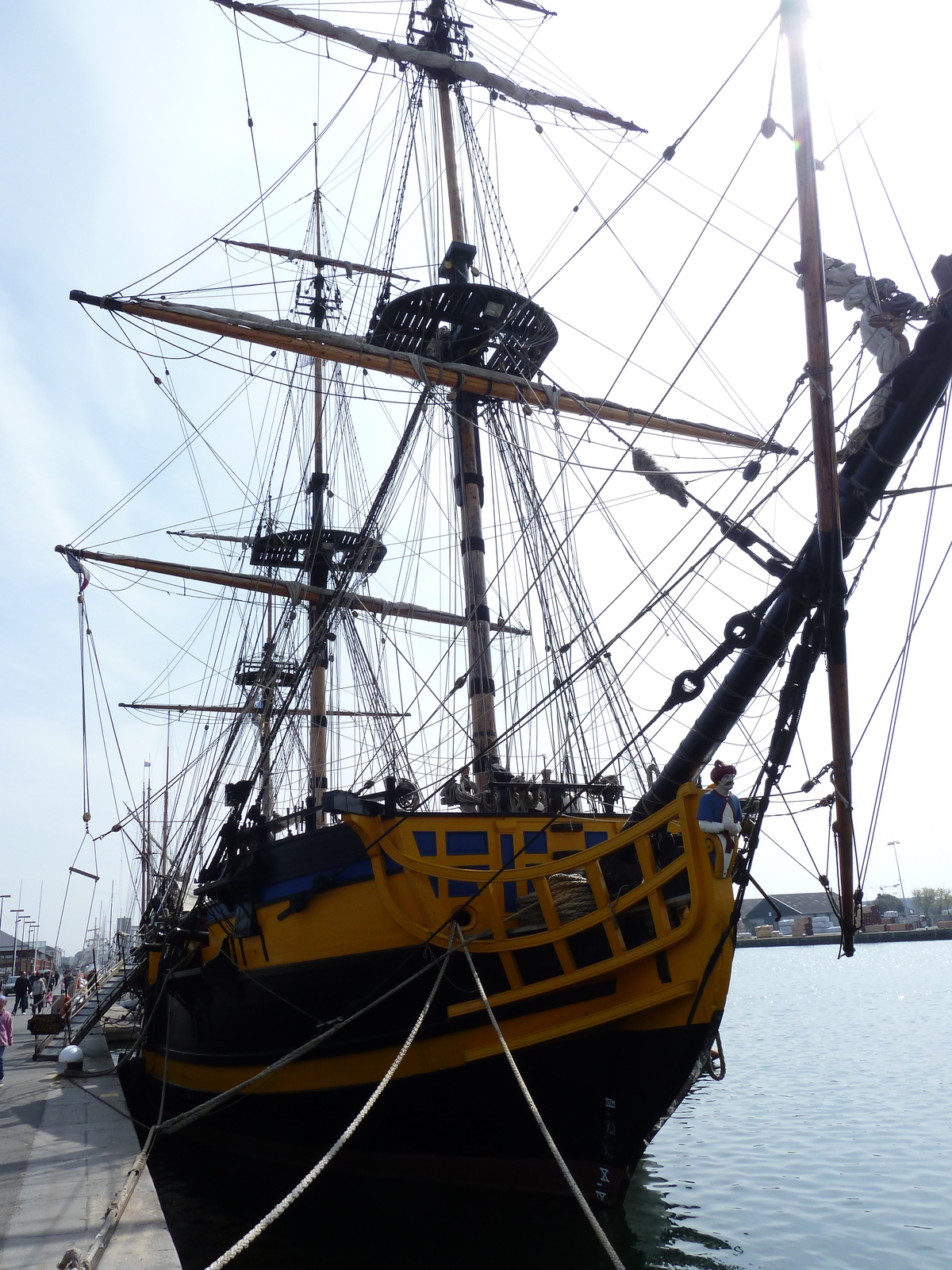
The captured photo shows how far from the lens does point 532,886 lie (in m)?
8.53

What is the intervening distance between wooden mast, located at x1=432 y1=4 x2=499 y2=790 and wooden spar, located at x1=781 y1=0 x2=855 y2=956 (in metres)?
4.11

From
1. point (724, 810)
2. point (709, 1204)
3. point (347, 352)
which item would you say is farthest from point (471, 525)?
point (709, 1204)

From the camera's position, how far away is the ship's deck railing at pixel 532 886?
736 centimetres

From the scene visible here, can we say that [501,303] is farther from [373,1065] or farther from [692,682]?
[373,1065]

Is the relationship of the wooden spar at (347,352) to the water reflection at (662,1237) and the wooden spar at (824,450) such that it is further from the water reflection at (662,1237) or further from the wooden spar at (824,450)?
the water reflection at (662,1237)

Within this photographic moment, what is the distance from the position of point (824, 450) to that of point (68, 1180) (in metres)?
7.92

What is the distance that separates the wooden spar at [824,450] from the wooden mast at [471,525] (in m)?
4.11

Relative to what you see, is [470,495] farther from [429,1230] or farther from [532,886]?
[429,1230]

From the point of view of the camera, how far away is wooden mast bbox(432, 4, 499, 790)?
12953mm

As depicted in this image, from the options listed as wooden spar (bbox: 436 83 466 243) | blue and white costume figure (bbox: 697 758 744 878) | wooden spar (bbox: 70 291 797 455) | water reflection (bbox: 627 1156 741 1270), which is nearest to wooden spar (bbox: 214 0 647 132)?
wooden spar (bbox: 436 83 466 243)

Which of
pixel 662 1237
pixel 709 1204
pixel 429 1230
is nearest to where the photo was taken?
pixel 429 1230

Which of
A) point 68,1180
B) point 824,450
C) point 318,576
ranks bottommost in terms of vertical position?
point 68,1180

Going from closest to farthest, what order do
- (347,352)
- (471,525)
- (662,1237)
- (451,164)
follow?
(662,1237)
(471,525)
(347,352)
(451,164)

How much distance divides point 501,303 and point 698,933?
12756 millimetres
